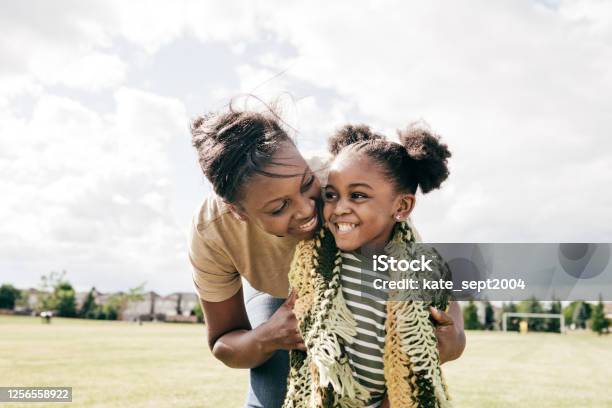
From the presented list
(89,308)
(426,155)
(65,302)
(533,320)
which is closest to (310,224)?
(426,155)

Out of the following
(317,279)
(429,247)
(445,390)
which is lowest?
(445,390)

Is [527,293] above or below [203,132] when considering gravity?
below

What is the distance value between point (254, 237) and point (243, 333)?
0.46 m

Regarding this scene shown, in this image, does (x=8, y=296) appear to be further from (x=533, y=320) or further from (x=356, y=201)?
(x=356, y=201)

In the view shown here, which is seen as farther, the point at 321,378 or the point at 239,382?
the point at 239,382

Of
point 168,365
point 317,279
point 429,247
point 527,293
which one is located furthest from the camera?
point 168,365

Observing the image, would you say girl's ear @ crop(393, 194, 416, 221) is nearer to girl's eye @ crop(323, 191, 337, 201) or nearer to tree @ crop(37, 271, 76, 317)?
girl's eye @ crop(323, 191, 337, 201)

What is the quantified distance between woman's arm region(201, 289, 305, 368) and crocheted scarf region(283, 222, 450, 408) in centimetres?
7

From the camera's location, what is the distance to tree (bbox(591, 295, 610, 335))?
147ft

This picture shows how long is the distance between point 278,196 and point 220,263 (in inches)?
26.8

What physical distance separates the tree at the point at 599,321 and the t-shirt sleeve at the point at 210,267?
154 ft

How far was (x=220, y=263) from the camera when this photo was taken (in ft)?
9.64

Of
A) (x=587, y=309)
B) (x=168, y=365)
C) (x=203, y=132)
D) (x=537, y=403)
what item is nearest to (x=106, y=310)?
(x=587, y=309)

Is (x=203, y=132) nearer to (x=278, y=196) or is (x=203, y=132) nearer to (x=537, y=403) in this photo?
(x=278, y=196)
